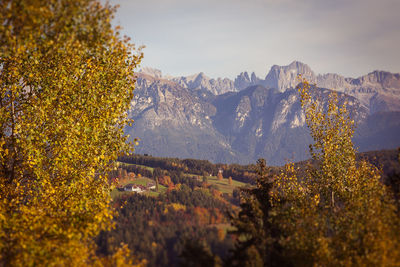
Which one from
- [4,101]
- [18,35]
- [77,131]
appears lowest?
[77,131]

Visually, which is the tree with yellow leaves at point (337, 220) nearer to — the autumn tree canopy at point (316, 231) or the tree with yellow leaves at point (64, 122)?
the autumn tree canopy at point (316, 231)

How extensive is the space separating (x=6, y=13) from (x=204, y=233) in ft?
57.5

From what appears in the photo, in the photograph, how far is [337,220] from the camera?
1969 cm

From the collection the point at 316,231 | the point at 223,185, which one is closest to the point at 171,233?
the point at 316,231

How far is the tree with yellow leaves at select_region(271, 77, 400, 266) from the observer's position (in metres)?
17.2

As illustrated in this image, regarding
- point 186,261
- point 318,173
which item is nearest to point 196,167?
point 318,173

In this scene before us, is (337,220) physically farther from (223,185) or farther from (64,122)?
(223,185)

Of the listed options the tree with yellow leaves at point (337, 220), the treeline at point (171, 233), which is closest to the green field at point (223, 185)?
the tree with yellow leaves at point (337, 220)

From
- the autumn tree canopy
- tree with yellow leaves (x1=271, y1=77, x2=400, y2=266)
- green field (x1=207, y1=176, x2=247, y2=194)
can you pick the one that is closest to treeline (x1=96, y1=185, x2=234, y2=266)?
the autumn tree canopy

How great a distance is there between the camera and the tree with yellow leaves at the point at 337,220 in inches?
678

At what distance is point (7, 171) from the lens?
960 inches

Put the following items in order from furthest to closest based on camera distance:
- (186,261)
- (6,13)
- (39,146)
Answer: (39,146)
(186,261)
(6,13)

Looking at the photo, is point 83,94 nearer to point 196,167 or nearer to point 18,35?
point 18,35

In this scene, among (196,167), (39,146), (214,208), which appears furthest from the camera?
(196,167)
